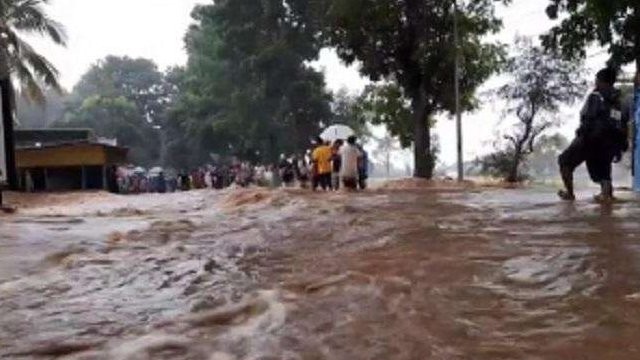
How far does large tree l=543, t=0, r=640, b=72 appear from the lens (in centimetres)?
1280

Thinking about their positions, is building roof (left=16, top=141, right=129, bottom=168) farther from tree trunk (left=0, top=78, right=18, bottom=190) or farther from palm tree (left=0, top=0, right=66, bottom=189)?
tree trunk (left=0, top=78, right=18, bottom=190)

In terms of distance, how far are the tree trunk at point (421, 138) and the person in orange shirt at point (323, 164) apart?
671 cm

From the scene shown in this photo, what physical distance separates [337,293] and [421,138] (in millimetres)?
20163

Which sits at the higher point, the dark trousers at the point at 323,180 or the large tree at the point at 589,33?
the large tree at the point at 589,33

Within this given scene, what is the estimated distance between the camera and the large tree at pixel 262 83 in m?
40.7

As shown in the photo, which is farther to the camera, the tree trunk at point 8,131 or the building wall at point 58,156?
the building wall at point 58,156

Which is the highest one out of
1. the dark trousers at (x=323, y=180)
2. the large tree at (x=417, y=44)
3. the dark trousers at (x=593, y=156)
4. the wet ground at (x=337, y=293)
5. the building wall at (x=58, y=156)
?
the large tree at (x=417, y=44)

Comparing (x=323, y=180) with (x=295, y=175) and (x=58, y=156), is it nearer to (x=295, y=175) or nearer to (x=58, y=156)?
(x=295, y=175)

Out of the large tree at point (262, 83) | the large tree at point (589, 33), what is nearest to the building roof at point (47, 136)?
the large tree at point (262, 83)

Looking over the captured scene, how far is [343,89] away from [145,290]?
1763 inches

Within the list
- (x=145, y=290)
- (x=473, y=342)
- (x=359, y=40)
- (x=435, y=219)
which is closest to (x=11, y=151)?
(x=359, y=40)

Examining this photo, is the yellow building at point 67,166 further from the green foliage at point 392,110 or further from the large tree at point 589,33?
the large tree at point 589,33

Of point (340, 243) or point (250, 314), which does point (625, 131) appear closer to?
point (340, 243)

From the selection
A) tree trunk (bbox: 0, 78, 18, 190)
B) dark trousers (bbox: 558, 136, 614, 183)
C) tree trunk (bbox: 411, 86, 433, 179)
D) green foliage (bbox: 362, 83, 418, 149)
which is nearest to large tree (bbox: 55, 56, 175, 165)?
green foliage (bbox: 362, 83, 418, 149)
